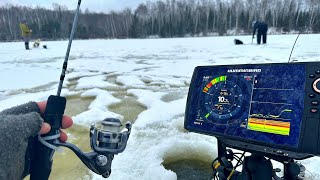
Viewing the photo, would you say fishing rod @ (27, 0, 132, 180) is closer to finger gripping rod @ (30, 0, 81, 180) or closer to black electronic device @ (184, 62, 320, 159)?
finger gripping rod @ (30, 0, 81, 180)

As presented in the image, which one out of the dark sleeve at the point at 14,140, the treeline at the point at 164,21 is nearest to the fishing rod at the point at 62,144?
the dark sleeve at the point at 14,140

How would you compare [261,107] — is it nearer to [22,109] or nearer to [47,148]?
[47,148]

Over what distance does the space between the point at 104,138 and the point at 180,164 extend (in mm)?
1500

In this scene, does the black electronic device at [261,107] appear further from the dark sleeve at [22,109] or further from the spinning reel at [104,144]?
the dark sleeve at [22,109]

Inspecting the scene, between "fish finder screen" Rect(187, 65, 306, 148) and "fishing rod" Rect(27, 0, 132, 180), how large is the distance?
410 millimetres

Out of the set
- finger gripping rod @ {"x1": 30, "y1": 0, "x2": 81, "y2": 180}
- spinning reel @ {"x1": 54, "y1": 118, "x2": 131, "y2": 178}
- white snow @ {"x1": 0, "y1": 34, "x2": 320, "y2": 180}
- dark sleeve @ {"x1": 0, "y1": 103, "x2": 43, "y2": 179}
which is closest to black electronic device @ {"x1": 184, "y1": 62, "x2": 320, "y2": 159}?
spinning reel @ {"x1": 54, "y1": 118, "x2": 131, "y2": 178}

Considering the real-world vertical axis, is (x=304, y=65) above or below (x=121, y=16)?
below

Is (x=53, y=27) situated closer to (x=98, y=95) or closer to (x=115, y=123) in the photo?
(x=98, y=95)

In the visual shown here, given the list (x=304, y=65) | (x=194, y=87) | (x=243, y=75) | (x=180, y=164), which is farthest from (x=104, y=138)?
(x=180, y=164)

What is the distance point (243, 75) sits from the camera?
135 centimetres

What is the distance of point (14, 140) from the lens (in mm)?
935

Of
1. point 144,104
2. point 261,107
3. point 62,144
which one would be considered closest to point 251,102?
point 261,107

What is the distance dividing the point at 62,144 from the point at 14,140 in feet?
0.89

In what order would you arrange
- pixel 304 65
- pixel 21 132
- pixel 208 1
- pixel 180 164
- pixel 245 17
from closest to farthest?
pixel 21 132 → pixel 304 65 → pixel 180 164 → pixel 245 17 → pixel 208 1
